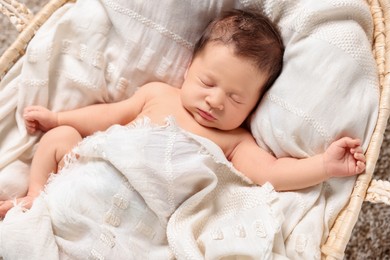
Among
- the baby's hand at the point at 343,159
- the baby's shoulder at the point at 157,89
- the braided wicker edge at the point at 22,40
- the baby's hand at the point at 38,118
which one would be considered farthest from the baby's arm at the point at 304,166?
the braided wicker edge at the point at 22,40

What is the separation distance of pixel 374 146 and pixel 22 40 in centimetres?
84

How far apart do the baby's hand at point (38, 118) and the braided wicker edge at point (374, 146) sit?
0.67 m

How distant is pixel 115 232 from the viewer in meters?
1.16

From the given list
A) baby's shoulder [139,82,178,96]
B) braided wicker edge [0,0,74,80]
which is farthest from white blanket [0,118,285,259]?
braided wicker edge [0,0,74,80]

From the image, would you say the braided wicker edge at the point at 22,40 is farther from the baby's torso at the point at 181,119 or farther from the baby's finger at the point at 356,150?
the baby's finger at the point at 356,150

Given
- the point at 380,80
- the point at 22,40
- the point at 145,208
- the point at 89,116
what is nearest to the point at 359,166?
the point at 380,80

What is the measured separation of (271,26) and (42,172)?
0.61 m

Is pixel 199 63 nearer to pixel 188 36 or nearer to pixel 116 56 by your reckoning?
pixel 188 36

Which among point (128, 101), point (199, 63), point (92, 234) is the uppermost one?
point (199, 63)

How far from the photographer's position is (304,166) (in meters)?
1.22

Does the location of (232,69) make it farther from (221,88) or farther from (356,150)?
(356,150)

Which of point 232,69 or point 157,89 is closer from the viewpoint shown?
point 232,69

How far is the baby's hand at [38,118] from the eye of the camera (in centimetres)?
131

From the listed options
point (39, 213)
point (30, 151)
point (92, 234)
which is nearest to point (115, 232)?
point (92, 234)
